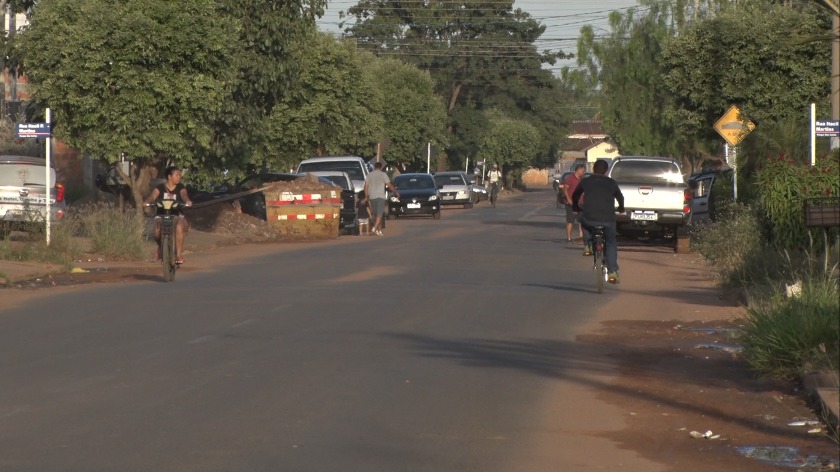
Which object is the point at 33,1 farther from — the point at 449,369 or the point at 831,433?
the point at 831,433

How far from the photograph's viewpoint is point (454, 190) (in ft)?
204

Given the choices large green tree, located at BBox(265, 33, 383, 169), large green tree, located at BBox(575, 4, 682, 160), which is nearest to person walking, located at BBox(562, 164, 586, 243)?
large green tree, located at BBox(265, 33, 383, 169)

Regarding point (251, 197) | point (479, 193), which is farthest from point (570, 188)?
point (479, 193)

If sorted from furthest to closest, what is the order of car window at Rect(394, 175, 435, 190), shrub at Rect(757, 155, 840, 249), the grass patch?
1. car window at Rect(394, 175, 435, 190)
2. the grass patch
3. shrub at Rect(757, 155, 840, 249)

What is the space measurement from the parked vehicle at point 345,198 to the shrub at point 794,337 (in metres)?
23.5

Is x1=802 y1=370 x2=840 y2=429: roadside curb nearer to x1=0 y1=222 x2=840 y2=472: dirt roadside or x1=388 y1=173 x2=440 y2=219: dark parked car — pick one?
x1=0 y1=222 x2=840 y2=472: dirt roadside

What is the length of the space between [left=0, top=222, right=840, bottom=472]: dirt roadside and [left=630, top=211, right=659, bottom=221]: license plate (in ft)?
22.7

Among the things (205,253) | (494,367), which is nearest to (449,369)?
(494,367)

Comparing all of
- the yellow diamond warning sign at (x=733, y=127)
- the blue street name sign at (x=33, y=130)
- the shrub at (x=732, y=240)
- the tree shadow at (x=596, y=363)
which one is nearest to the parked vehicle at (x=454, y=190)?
the yellow diamond warning sign at (x=733, y=127)

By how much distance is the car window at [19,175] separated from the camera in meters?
27.6

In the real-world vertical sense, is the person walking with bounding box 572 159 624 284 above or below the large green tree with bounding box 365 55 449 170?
below

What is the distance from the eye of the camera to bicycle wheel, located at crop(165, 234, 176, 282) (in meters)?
19.9

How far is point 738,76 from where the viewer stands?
3438 centimetres

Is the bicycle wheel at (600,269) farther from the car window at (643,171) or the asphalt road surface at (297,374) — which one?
the car window at (643,171)
